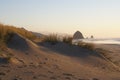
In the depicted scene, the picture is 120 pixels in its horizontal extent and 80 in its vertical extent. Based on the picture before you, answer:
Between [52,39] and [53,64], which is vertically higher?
[52,39]

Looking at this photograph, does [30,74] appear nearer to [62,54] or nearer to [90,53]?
[62,54]

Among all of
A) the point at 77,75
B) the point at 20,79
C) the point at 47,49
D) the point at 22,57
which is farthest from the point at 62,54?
the point at 20,79

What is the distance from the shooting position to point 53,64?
1241cm

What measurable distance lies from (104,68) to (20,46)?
3346 mm

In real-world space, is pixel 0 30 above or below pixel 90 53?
above

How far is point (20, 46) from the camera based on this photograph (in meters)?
14.0

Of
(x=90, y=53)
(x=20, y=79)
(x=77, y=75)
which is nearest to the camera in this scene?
(x=20, y=79)

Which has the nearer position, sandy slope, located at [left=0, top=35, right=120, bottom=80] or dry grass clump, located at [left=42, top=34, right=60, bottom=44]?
sandy slope, located at [left=0, top=35, right=120, bottom=80]

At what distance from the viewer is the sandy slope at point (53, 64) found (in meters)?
10.3

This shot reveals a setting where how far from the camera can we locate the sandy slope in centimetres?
1031

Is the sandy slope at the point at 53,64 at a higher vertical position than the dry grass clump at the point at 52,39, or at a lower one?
lower

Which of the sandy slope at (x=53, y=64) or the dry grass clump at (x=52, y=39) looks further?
the dry grass clump at (x=52, y=39)

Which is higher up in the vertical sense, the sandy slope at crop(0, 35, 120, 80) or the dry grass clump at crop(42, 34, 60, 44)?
the dry grass clump at crop(42, 34, 60, 44)

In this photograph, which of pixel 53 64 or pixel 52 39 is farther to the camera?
pixel 52 39
